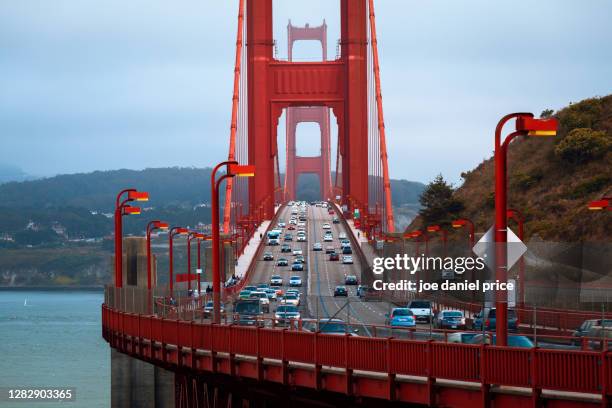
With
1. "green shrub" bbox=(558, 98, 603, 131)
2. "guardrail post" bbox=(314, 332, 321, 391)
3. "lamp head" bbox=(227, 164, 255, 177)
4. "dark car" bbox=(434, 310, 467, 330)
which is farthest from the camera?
"green shrub" bbox=(558, 98, 603, 131)

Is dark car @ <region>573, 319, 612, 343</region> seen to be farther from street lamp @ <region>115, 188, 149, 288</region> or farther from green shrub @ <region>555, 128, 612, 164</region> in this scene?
green shrub @ <region>555, 128, 612, 164</region>

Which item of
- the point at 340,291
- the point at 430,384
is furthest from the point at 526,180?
the point at 430,384

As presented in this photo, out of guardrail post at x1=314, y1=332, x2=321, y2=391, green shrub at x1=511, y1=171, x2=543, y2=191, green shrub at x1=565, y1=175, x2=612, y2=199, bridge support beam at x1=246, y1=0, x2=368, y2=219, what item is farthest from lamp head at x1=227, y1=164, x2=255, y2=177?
green shrub at x1=511, y1=171, x2=543, y2=191

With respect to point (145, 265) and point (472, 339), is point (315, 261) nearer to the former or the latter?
point (145, 265)

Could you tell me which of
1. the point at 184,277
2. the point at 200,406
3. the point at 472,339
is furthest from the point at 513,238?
the point at 184,277

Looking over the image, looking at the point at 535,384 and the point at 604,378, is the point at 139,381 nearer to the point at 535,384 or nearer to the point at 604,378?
the point at 535,384

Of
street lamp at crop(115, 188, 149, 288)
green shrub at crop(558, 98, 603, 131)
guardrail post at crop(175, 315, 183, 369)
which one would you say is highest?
green shrub at crop(558, 98, 603, 131)
